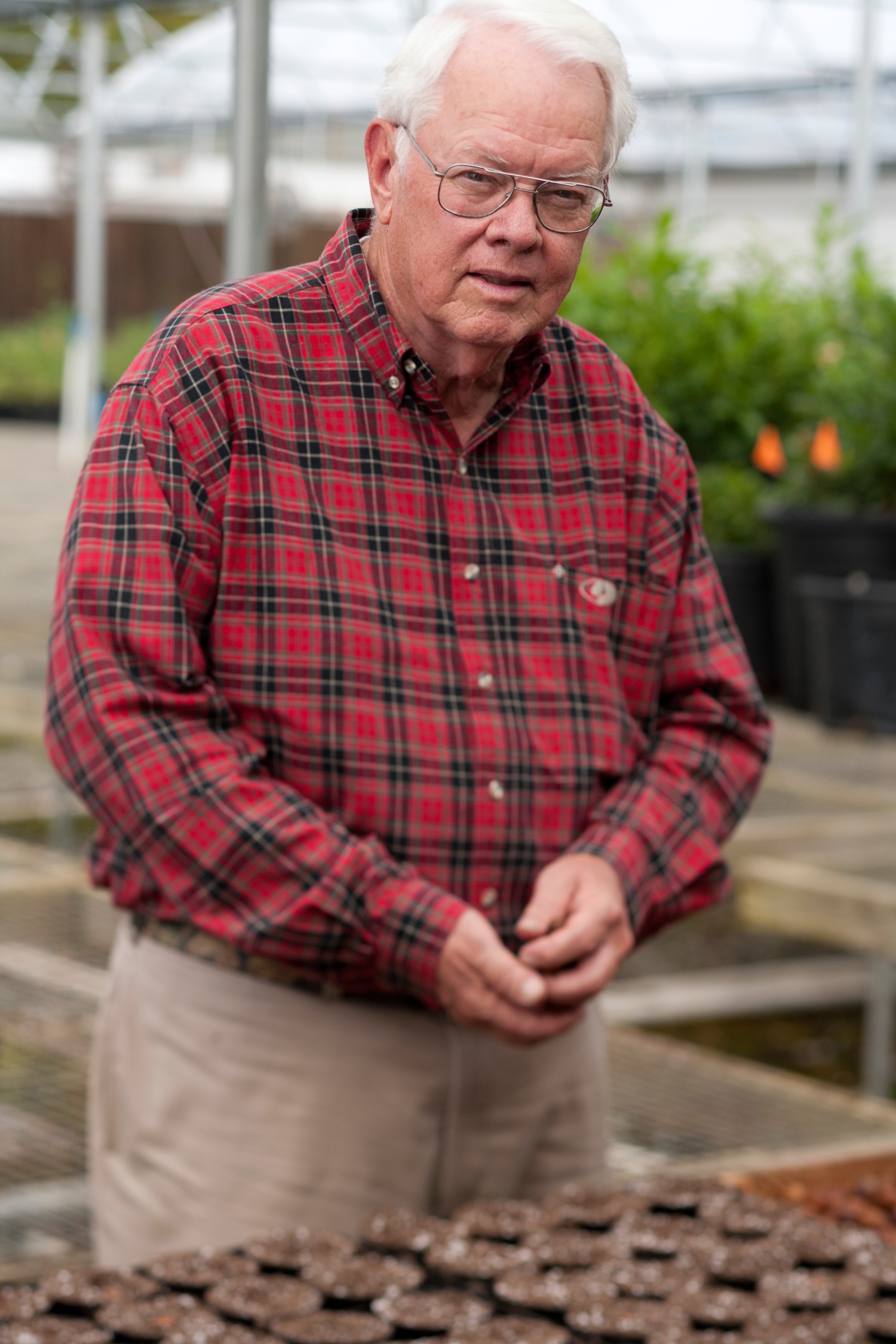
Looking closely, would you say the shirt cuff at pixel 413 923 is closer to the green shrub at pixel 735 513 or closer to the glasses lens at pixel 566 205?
the glasses lens at pixel 566 205

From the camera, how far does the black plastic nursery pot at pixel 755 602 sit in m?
4.87

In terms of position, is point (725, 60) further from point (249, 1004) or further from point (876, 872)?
point (249, 1004)

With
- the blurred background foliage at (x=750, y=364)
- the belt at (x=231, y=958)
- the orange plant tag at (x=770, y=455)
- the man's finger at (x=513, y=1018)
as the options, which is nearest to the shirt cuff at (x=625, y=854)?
the man's finger at (x=513, y=1018)

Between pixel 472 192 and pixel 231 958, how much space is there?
2.27 ft

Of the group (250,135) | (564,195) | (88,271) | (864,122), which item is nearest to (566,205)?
(564,195)

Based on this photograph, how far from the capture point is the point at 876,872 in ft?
14.1

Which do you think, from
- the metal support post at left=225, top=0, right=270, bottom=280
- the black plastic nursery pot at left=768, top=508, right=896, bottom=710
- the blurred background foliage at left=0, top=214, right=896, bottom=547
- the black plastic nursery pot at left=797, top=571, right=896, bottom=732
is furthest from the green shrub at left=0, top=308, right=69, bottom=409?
the metal support post at left=225, top=0, right=270, bottom=280

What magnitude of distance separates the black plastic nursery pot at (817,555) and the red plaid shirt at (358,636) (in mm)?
2785

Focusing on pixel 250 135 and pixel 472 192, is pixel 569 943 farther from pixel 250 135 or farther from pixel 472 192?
pixel 250 135

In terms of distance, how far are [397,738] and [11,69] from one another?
57.5ft

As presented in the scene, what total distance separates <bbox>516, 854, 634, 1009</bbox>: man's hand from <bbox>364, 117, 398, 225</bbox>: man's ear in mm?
568

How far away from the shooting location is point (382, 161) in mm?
1465

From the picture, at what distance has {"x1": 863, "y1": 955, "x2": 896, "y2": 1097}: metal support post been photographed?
327 cm

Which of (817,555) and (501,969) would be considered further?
(817,555)
